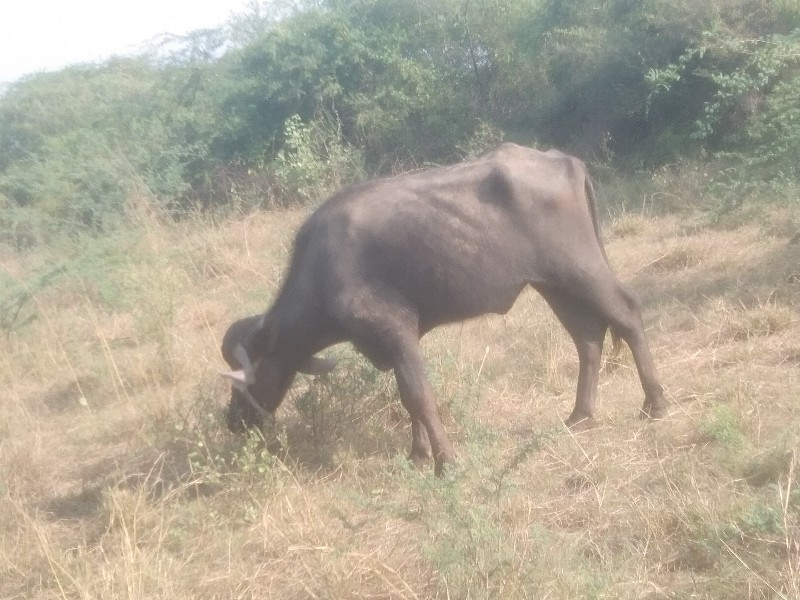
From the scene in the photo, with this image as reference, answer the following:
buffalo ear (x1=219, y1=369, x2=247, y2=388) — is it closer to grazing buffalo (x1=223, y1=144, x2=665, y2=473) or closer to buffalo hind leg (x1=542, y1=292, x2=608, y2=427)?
grazing buffalo (x1=223, y1=144, x2=665, y2=473)

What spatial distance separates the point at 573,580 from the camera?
3.35m

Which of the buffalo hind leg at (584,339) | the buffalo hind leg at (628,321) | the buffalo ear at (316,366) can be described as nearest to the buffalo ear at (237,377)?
the buffalo ear at (316,366)

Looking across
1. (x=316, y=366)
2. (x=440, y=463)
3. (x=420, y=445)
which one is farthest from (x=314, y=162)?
(x=440, y=463)

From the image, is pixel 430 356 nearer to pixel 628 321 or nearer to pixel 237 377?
pixel 628 321

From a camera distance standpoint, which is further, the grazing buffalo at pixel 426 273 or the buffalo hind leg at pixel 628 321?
the buffalo hind leg at pixel 628 321

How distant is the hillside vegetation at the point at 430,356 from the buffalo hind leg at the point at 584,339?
16cm

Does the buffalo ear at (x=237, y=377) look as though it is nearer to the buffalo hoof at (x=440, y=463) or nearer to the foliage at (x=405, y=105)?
the buffalo hoof at (x=440, y=463)

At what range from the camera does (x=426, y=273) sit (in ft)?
16.3

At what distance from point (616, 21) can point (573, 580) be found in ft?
41.1

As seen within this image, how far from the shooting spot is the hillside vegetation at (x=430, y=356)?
3787mm

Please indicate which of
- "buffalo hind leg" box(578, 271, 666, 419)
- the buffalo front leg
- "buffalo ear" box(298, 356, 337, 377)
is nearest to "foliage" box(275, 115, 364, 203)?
"buffalo ear" box(298, 356, 337, 377)

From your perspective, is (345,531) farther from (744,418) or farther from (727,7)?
(727,7)

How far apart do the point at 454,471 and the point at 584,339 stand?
1912 mm

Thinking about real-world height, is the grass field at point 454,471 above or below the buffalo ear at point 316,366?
below
